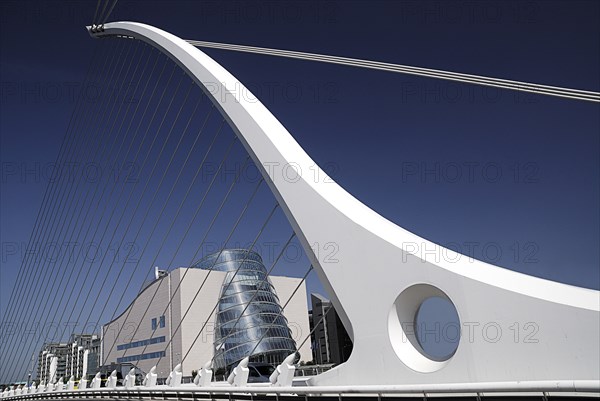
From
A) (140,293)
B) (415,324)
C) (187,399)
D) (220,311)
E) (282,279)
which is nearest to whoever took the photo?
(415,324)

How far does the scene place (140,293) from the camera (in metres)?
74.1

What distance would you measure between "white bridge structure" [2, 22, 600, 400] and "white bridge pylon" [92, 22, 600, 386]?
0.05 ft

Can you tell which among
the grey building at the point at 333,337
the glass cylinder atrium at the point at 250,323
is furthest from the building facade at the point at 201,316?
the grey building at the point at 333,337

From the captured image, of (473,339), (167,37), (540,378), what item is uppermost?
(167,37)

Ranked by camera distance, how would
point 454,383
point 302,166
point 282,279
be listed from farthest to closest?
1. point 282,279
2. point 302,166
3. point 454,383

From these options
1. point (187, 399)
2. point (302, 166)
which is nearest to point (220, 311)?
point (187, 399)

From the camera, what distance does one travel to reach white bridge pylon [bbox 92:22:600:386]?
6.14m

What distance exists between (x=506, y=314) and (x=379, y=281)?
6.91ft

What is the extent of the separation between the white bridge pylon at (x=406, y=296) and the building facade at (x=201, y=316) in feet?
170

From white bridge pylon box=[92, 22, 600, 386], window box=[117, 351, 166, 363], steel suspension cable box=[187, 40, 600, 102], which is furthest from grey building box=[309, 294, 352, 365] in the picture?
white bridge pylon box=[92, 22, 600, 386]

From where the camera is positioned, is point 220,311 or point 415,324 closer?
point 415,324

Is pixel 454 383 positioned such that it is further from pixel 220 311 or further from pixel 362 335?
pixel 220 311

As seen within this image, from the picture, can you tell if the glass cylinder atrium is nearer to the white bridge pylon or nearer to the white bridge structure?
the white bridge structure

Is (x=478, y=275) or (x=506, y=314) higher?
(x=478, y=275)
